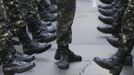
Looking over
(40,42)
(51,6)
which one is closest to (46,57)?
(40,42)

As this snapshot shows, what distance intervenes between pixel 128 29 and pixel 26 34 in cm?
125

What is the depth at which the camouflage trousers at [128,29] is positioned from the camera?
10.3ft

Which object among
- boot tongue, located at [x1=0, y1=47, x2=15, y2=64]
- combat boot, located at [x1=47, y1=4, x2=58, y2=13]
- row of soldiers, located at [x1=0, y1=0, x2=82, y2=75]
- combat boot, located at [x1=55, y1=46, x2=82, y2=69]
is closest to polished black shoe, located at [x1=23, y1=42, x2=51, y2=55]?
row of soldiers, located at [x1=0, y1=0, x2=82, y2=75]

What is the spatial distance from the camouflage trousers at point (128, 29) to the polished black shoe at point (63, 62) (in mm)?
753

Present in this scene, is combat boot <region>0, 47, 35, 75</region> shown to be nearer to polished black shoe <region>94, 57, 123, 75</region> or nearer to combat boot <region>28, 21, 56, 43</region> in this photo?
polished black shoe <region>94, 57, 123, 75</region>

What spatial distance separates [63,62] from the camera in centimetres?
380

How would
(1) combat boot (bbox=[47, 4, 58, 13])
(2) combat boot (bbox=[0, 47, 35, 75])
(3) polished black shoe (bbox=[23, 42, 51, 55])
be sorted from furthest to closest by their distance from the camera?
(1) combat boot (bbox=[47, 4, 58, 13])
(3) polished black shoe (bbox=[23, 42, 51, 55])
(2) combat boot (bbox=[0, 47, 35, 75])

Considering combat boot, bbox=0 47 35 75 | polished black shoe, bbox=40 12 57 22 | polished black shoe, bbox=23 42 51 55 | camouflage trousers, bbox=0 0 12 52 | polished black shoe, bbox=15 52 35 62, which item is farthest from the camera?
polished black shoe, bbox=40 12 57 22

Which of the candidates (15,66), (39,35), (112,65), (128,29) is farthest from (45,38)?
(128,29)

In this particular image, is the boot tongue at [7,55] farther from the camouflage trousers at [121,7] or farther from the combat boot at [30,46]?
the camouflage trousers at [121,7]

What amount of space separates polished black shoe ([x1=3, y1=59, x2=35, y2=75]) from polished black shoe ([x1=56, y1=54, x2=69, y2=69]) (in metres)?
0.40

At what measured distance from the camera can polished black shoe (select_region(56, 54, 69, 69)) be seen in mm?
3764

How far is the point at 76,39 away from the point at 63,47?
1.02m

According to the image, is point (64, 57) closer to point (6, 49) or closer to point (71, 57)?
point (71, 57)
